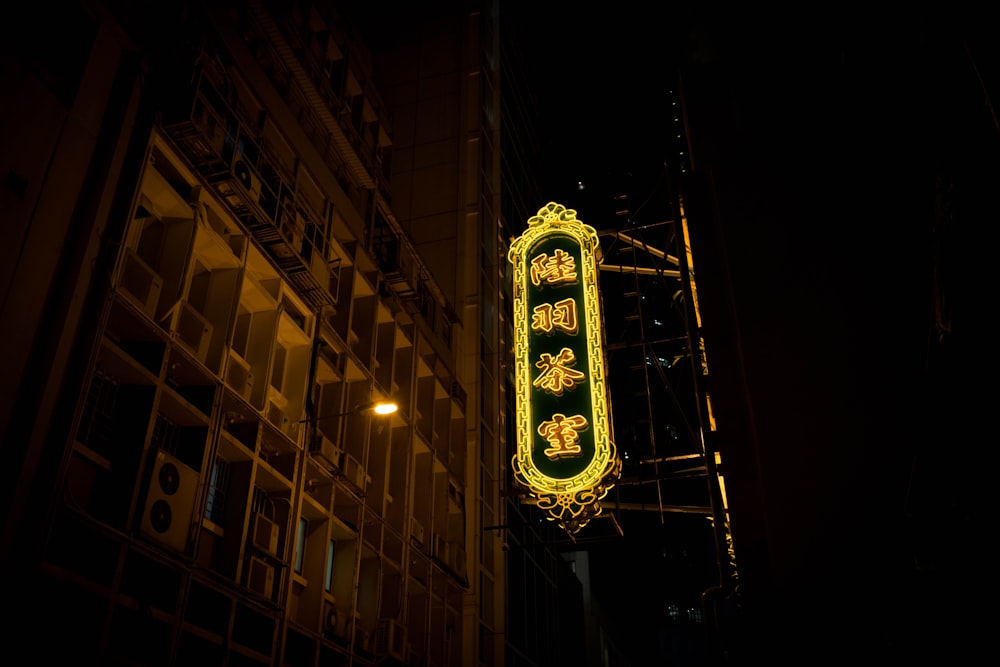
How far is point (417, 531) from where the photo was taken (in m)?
18.1

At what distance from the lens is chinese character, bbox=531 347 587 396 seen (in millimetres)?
14086

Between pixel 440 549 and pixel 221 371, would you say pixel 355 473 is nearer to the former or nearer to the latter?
pixel 440 549

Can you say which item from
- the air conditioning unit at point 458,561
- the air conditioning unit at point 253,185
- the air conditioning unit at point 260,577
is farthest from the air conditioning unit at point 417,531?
the air conditioning unit at point 253,185

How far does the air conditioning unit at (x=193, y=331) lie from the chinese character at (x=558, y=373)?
562 cm

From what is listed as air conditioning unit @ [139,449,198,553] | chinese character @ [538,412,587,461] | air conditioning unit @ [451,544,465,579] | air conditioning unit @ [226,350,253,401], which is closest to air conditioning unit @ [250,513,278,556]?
air conditioning unit @ [139,449,198,553]

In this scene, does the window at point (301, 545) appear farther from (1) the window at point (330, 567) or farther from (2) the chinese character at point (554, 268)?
(2) the chinese character at point (554, 268)

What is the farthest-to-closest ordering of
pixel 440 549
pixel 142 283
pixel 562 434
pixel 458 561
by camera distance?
pixel 458 561 → pixel 440 549 → pixel 562 434 → pixel 142 283

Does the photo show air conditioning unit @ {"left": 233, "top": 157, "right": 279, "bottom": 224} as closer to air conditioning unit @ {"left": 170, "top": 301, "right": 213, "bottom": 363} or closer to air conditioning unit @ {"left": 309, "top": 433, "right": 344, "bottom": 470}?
A: air conditioning unit @ {"left": 170, "top": 301, "right": 213, "bottom": 363}

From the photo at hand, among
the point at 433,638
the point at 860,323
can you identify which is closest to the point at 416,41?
the point at 433,638

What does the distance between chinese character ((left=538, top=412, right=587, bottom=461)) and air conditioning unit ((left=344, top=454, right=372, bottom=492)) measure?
383 cm

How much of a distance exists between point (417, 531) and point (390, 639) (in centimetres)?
314

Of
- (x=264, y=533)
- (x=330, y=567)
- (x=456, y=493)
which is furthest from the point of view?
(x=456, y=493)

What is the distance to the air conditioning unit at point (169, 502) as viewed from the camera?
9695mm

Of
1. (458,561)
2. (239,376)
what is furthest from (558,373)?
(458,561)
